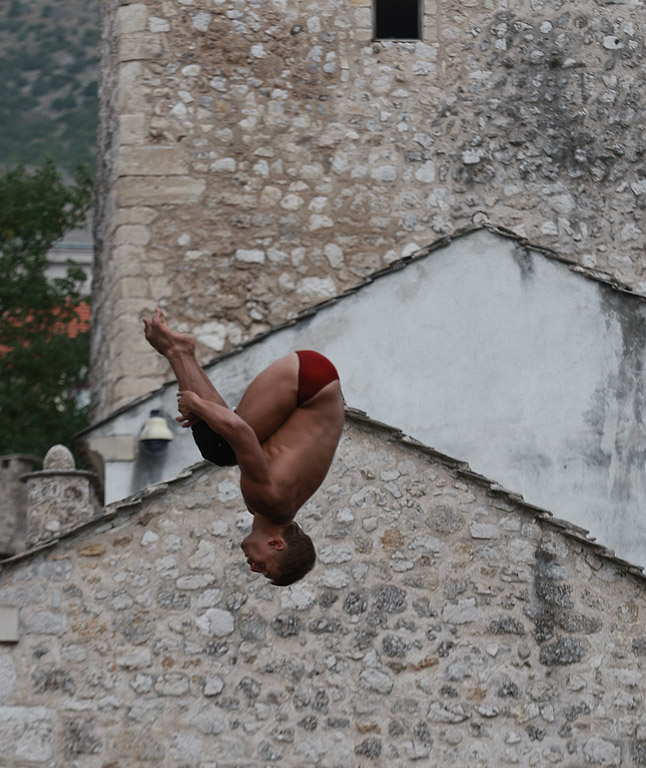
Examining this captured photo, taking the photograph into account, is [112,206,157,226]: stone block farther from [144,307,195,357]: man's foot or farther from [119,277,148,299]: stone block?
[144,307,195,357]: man's foot

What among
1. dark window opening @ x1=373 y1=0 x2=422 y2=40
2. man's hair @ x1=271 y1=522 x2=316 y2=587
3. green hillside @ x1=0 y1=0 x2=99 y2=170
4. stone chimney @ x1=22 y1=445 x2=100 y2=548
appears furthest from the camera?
green hillside @ x1=0 y1=0 x2=99 y2=170

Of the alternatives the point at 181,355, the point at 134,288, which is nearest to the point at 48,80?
the point at 134,288

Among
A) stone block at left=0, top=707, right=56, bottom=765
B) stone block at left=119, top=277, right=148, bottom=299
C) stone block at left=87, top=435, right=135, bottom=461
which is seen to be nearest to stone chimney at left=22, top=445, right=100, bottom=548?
stone block at left=87, top=435, right=135, bottom=461

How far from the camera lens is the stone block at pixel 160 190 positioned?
10984 mm

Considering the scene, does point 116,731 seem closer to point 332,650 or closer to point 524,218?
point 332,650

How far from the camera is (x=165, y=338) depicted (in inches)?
181

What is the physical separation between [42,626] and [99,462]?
1.90 meters

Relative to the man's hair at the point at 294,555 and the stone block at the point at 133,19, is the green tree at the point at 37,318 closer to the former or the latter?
the stone block at the point at 133,19

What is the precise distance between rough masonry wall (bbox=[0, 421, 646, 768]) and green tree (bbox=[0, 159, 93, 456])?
32.1 feet

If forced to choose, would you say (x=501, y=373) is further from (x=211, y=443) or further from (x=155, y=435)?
(x=211, y=443)

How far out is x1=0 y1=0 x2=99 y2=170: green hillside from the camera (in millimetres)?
44000

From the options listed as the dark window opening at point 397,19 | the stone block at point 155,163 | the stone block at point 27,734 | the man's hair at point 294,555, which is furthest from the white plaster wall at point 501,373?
the man's hair at point 294,555

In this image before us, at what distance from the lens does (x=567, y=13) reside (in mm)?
11562

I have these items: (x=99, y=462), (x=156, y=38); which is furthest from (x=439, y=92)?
(x=99, y=462)
